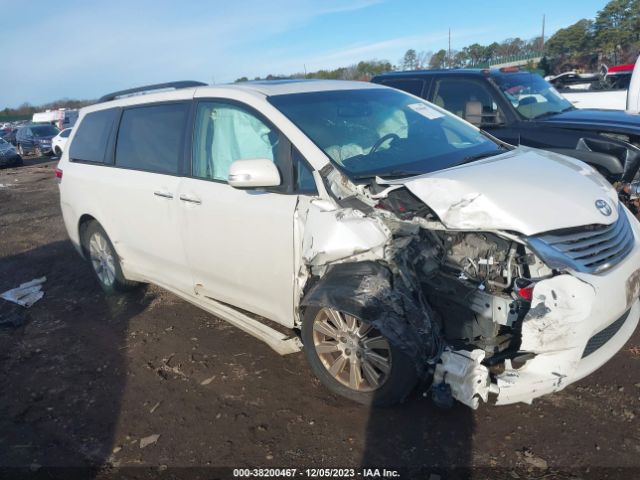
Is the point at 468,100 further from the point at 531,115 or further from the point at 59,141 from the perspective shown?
the point at 59,141

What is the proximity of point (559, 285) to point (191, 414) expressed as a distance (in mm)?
2260

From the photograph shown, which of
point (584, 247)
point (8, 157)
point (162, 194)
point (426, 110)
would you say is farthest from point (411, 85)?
point (8, 157)

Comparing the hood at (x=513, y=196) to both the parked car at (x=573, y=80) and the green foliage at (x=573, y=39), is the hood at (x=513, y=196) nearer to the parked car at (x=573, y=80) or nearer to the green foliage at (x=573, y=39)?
the parked car at (x=573, y=80)

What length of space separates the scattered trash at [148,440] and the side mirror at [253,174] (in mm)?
1566

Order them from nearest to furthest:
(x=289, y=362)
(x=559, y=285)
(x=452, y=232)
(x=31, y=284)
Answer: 1. (x=559, y=285)
2. (x=452, y=232)
3. (x=289, y=362)
4. (x=31, y=284)

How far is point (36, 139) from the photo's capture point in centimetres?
2395

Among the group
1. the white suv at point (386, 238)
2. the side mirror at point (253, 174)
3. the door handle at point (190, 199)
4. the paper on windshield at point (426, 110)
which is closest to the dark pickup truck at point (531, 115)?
the paper on windshield at point (426, 110)

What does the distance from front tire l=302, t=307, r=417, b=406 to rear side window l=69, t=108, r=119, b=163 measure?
293cm

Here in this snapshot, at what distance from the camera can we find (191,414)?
3174 millimetres

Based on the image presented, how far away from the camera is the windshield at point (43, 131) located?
958 inches

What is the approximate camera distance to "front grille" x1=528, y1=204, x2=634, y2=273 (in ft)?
8.24

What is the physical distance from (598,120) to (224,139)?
4.42 m

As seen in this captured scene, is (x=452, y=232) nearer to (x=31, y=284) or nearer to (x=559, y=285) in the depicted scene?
(x=559, y=285)

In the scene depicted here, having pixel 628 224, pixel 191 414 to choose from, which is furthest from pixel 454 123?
pixel 191 414
